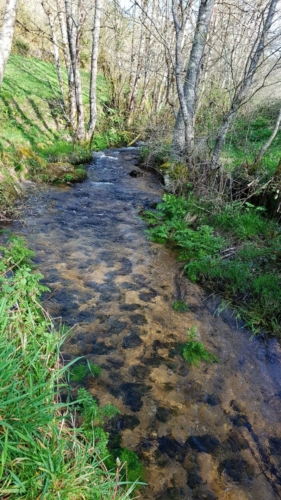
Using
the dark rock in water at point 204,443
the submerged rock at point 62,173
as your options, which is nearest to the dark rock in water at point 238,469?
the dark rock in water at point 204,443

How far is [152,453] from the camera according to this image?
99.7 inches

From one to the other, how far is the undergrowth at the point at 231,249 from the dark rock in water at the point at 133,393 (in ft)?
5.81

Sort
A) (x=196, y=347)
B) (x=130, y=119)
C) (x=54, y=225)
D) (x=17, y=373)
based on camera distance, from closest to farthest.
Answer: (x=17, y=373) → (x=196, y=347) → (x=54, y=225) → (x=130, y=119)

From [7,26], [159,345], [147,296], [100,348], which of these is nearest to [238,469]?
[159,345]

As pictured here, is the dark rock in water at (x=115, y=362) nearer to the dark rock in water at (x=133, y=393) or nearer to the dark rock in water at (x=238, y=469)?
the dark rock in water at (x=133, y=393)

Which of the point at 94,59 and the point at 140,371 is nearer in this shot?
the point at 140,371

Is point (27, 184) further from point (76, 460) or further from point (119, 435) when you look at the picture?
point (76, 460)

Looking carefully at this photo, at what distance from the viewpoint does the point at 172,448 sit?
8.51ft

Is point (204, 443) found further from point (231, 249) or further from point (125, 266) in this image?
point (231, 249)

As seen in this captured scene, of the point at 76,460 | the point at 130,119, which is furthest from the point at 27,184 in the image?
the point at 130,119

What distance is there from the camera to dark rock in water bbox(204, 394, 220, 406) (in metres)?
3.05

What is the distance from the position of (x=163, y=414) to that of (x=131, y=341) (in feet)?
3.00

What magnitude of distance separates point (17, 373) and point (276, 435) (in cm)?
238

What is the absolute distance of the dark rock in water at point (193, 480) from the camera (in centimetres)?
237
